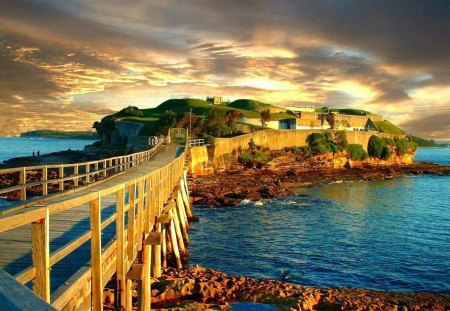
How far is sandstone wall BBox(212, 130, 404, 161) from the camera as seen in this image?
70812 millimetres

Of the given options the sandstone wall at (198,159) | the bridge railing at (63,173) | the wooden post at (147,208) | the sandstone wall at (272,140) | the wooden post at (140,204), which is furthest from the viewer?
the sandstone wall at (272,140)

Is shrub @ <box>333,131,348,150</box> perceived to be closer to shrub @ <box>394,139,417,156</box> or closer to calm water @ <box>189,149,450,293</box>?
shrub @ <box>394,139,417,156</box>

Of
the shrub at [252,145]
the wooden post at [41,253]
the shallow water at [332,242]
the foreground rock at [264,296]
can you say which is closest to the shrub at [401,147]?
the shrub at [252,145]

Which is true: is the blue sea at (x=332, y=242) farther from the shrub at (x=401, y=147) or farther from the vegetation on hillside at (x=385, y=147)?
the shrub at (x=401, y=147)

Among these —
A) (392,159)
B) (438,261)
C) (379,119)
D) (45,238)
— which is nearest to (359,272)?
(438,261)

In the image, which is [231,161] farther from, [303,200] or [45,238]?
[45,238]

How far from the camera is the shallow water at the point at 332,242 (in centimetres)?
2205

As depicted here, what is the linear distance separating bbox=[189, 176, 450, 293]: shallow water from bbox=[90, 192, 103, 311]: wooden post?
15466mm

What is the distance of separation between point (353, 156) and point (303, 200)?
54644 mm

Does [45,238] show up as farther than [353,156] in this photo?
No

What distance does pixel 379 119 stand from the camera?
522 feet

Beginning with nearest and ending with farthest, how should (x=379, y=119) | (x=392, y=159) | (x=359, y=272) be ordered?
(x=359, y=272) → (x=392, y=159) → (x=379, y=119)

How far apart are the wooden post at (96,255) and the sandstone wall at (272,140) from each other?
6126cm

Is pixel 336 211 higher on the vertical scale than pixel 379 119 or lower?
lower
